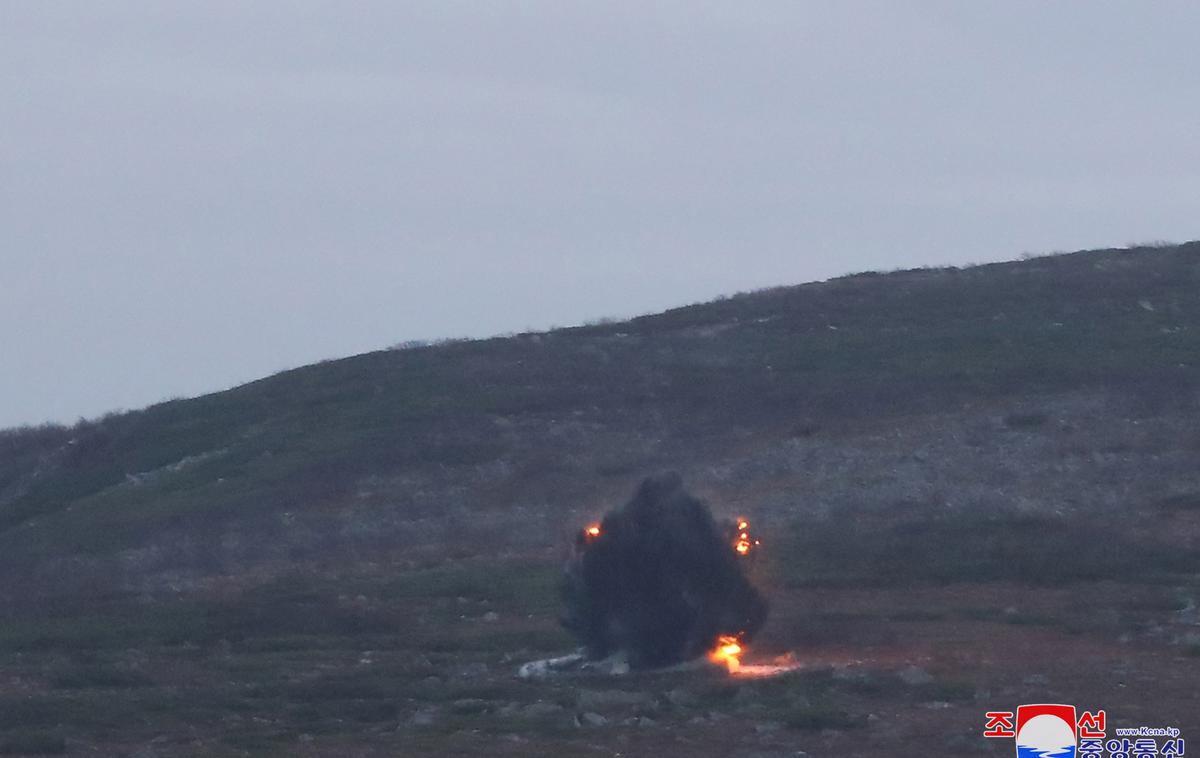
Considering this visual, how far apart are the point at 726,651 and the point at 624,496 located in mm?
15993

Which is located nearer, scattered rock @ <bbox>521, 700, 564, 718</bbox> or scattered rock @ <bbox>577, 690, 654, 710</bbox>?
scattered rock @ <bbox>521, 700, 564, 718</bbox>

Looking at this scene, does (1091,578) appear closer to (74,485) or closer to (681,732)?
(681,732)

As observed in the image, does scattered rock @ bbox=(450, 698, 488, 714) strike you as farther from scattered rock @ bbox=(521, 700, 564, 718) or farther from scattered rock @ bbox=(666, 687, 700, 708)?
scattered rock @ bbox=(666, 687, 700, 708)

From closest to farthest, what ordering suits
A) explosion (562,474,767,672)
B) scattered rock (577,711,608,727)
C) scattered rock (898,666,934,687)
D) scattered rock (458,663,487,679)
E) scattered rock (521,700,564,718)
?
scattered rock (577,711,608,727) < scattered rock (521,700,564,718) < scattered rock (898,666,934,687) < explosion (562,474,767,672) < scattered rock (458,663,487,679)

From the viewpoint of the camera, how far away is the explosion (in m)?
24.0

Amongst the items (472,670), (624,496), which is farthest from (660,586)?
(624,496)

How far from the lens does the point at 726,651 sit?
24.6 m

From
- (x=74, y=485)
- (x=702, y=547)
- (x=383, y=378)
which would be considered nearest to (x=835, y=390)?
(x=383, y=378)

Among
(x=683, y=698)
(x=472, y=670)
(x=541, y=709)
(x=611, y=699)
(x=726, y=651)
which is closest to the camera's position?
(x=541, y=709)

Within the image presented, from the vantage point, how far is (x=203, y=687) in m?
23.9

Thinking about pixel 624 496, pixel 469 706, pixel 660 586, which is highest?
pixel 624 496

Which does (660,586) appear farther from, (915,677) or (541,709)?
(915,677)

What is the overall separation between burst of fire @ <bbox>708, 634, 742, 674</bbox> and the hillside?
1.30 m

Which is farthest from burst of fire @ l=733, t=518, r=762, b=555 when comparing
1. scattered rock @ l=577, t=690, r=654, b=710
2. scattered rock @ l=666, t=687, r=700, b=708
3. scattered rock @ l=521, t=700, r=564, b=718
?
scattered rock @ l=521, t=700, r=564, b=718
